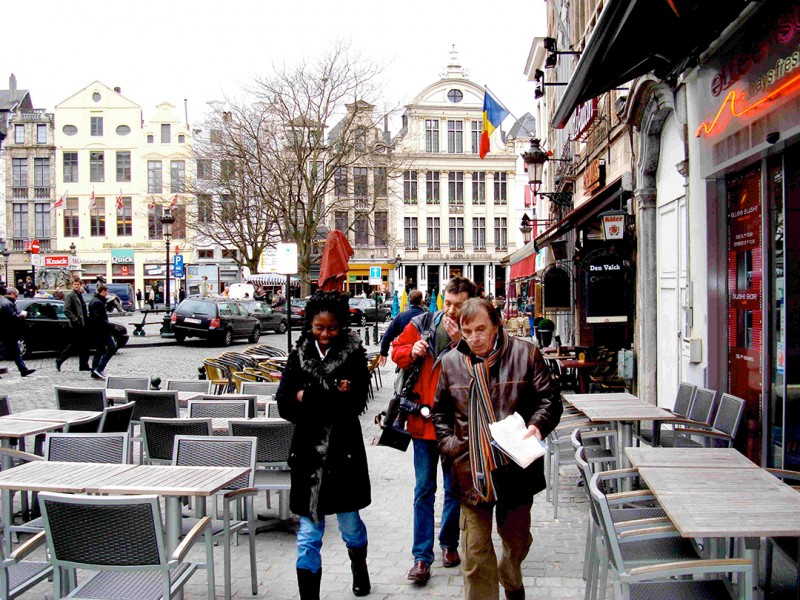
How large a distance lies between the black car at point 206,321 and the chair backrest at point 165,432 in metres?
18.8

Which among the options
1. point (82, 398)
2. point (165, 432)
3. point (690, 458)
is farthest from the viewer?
point (82, 398)

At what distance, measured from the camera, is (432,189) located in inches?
2229

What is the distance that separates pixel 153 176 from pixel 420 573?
179ft

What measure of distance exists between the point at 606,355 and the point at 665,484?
880cm

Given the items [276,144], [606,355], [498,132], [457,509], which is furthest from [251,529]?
[498,132]

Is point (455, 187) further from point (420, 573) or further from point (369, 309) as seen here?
point (420, 573)

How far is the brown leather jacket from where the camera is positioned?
354 cm

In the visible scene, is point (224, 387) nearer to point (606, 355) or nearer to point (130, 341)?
point (606, 355)

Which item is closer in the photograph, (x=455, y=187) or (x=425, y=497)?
(x=425, y=497)

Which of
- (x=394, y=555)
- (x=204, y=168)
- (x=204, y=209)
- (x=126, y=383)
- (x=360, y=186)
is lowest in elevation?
(x=394, y=555)

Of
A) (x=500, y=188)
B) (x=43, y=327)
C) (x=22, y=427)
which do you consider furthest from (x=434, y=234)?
(x=22, y=427)

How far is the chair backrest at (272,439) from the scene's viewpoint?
18.2 feet

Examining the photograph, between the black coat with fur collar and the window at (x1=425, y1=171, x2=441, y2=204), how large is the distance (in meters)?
53.2

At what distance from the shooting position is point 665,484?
11.9 feet
